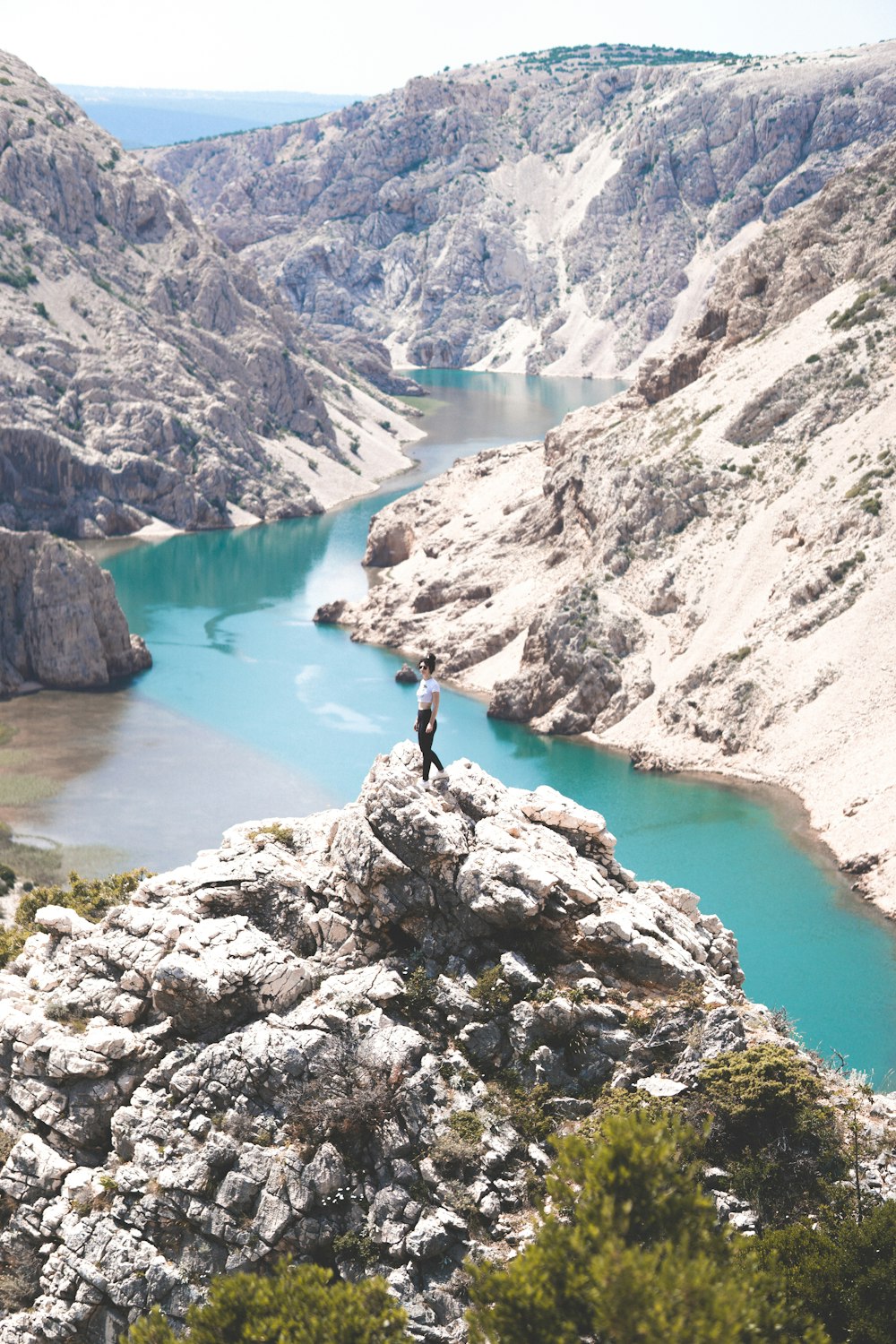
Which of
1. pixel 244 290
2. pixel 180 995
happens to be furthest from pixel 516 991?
pixel 244 290

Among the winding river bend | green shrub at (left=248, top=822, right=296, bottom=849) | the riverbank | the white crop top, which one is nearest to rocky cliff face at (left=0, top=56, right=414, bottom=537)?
the winding river bend

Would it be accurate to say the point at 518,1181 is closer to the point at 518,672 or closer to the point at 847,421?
the point at 518,672

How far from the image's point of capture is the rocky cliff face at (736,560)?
70875 mm

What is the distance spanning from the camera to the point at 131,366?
6156 inches

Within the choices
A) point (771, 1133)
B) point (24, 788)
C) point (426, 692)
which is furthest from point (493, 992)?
point (24, 788)

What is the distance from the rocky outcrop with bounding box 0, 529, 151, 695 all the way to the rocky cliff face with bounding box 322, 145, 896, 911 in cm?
2233

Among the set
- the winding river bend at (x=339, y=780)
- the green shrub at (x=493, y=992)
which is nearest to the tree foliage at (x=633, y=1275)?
the green shrub at (x=493, y=992)

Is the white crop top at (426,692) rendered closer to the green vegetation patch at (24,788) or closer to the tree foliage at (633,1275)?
the tree foliage at (633,1275)

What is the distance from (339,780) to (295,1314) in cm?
5532

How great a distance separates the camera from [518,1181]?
23.0 meters

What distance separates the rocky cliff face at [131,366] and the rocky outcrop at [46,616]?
4747cm

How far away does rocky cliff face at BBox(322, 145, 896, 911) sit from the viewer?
70.9 meters

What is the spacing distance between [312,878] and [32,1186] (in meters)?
7.70

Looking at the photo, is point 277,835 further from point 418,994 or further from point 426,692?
point 418,994
